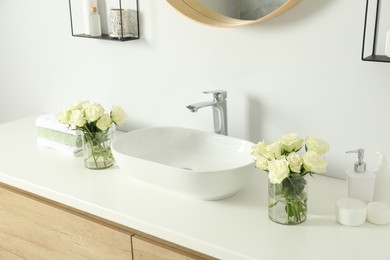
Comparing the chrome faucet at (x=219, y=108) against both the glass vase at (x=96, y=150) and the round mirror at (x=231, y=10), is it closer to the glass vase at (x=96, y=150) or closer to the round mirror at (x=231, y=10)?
the round mirror at (x=231, y=10)

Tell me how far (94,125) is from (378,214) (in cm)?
99

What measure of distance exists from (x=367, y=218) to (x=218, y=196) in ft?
1.38

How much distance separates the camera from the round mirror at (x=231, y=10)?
1.55m

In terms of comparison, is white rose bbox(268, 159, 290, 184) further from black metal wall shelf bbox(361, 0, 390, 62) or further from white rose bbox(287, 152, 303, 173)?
black metal wall shelf bbox(361, 0, 390, 62)

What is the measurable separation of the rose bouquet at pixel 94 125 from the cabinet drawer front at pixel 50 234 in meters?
0.24

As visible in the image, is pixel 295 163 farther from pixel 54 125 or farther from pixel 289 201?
pixel 54 125

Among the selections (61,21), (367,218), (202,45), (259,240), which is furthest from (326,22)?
(61,21)

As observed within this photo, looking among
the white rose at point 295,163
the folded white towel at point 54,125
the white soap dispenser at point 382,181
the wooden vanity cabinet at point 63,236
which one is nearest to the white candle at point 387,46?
the white soap dispenser at point 382,181

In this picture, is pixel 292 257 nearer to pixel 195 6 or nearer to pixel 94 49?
pixel 195 6

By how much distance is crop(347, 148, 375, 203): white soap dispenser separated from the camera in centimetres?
136

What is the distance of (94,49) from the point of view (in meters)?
2.11

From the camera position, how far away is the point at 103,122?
1679 millimetres

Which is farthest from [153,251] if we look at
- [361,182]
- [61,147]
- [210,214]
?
[61,147]

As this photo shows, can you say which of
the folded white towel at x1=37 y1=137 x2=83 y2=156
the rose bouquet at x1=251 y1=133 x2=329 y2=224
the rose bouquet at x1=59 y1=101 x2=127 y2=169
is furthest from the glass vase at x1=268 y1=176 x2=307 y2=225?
the folded white towel at x1=37 y1=137 x2=83 y2=156
